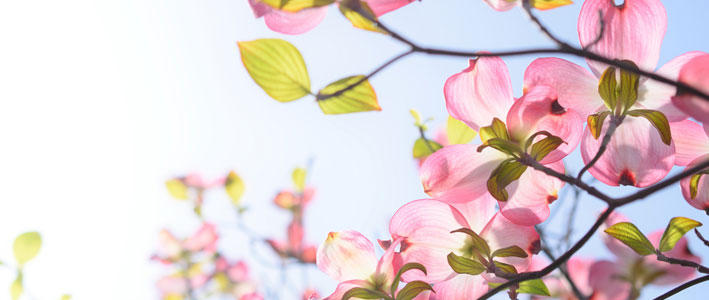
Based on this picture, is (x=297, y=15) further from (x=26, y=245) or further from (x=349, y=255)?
(x=26, y=245)

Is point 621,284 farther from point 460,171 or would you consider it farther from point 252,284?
point 252,284

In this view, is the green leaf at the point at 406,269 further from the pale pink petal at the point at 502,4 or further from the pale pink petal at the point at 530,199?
the pale pink petal at the point at 502,4

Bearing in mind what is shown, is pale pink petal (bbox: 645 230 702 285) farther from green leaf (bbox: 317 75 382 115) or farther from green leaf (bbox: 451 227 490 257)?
green leaf (bbox: 317 75 382 115)

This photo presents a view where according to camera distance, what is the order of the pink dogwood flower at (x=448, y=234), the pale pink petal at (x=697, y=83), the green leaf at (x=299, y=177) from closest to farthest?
the pale pink petal at (x=697, y=83), the pink dogwood flower at (x=448, y=234), the green leaf at (x=299, y=177)

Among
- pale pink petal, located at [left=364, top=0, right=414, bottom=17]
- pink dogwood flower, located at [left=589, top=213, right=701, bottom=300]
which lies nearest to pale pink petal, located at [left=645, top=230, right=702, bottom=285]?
pink dogwood flower, located at [left=589, top=213, right=701, bottom=300]

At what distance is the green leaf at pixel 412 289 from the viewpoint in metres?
0.36

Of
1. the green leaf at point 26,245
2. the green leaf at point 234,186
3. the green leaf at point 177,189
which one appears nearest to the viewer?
the green leaf at point 26,245

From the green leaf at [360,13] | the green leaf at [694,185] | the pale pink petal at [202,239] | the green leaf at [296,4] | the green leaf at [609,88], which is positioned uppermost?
the green leaf at [296,4]

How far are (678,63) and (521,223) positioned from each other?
139mm

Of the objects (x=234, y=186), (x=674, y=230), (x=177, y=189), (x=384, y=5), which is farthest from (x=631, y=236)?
(x=177, y=189)

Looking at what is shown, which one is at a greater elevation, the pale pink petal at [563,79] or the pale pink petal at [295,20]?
the pale pink petal at [295,20]

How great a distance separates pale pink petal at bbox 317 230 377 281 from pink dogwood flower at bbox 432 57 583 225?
84 mm

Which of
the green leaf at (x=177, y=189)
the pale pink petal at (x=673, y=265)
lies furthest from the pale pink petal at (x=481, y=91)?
the green leaf at (x=177, y=189)

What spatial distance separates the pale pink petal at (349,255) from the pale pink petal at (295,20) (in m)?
0.17
